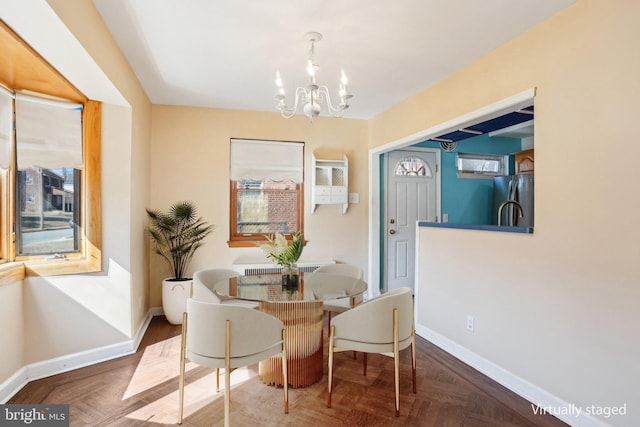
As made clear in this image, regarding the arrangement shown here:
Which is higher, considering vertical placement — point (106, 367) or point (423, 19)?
point (423, 19)

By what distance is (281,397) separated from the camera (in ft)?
7.75

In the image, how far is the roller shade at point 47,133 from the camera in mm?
2625

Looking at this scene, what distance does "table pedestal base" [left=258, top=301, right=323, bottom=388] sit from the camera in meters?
2.46

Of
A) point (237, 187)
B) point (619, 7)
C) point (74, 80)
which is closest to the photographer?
point (619, 7)

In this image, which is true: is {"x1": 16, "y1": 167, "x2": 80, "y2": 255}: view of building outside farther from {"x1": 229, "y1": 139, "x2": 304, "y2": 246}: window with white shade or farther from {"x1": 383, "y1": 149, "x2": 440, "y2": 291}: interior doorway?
{"x1": 383, "y1": 149, "x2": 440, "y2": 291}: interior doorway

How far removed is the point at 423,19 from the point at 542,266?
1.81 m

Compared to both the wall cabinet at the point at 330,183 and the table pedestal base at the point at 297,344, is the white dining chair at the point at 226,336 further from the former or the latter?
the wall cabinet at the point at 330,183

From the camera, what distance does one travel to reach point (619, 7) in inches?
72.5

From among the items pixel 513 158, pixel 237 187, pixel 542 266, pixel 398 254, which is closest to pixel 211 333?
pixel 542 266

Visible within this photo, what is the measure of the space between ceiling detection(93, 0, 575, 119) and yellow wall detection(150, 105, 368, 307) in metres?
0.72

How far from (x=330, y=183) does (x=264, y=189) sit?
2.84 feet

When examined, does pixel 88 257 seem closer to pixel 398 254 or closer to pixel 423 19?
pixel 423 19

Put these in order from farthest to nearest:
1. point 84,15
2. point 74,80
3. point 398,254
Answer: point 398,254 < point 74,80 < point 84,15

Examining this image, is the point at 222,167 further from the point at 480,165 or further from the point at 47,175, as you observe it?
the point at 480,165
